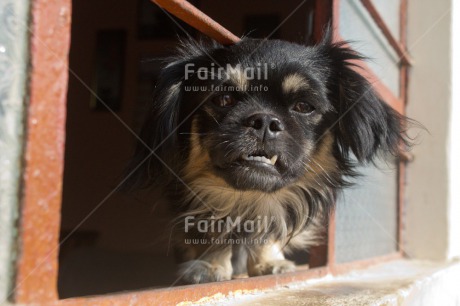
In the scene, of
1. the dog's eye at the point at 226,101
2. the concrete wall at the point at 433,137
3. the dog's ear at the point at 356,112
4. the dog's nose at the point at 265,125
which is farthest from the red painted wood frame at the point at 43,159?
the concrete wall at the point at 433,137

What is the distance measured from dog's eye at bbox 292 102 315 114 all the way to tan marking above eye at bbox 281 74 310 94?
64 millimetres

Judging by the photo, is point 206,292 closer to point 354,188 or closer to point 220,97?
point 220,97

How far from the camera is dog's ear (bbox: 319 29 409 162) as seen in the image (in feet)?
7.40

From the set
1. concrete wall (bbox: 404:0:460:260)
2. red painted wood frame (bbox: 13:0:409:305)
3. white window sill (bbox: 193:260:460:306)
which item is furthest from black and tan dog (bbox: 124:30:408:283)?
concrete wall (bbox: 404:0:460:260)

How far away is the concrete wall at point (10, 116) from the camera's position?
88cm

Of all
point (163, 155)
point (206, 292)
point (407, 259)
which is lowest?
point (407, 259)

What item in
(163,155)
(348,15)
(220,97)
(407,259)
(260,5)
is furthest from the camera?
(260,5)

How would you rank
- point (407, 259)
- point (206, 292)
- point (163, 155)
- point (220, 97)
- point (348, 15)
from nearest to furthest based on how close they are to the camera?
point (206, 292) → point (220, 97) → point (163, 155) → point (348, 15) → point (407, 259)

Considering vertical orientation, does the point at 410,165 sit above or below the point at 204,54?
below

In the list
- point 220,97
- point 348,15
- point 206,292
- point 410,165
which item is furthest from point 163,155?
point 410,165

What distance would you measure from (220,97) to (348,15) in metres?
0.80

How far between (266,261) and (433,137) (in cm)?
170

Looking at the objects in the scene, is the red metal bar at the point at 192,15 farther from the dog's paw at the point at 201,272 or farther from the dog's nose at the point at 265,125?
the dog's paw at the point at 201,272

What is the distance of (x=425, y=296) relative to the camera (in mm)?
2195
